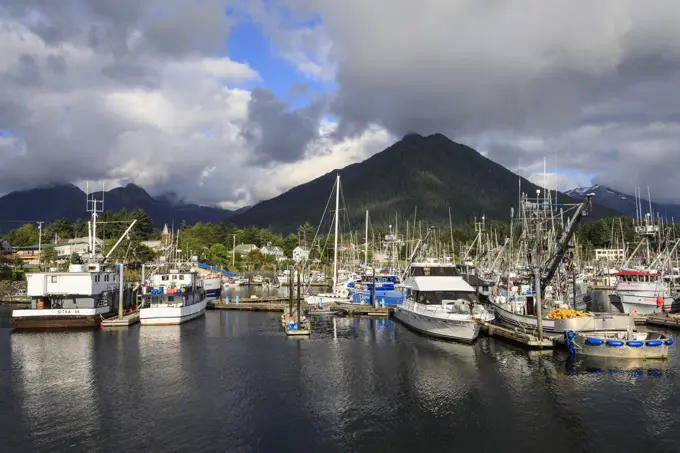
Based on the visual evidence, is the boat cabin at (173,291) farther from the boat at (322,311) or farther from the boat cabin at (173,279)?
the boat at (322,311)

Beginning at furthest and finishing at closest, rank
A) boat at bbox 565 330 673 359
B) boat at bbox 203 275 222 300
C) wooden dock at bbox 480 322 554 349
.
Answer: boat at bbox 203 275 222 300, wooden dock at bbox 480 322 554 349, boat at bbox 565 330 673 359

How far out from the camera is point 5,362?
4369cm

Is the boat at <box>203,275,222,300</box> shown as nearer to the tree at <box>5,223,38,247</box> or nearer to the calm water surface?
the calm water surface

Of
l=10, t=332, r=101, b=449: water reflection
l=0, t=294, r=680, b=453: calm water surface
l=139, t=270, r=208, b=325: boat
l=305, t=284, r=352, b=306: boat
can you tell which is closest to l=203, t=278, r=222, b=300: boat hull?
l=139, t=270, r=208, b=325: boat

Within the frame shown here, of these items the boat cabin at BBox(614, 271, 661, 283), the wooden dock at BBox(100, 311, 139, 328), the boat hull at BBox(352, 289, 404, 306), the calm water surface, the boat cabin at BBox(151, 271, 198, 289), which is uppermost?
the boat cabin at BBox(151, 271, 198, 289)

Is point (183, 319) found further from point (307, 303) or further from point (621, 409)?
point (621, 409)

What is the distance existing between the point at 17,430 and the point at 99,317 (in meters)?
37.6

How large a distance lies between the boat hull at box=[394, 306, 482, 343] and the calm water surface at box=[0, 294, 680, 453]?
127 centimetres

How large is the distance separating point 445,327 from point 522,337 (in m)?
7.91

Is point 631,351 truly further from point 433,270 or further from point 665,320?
point 433,270

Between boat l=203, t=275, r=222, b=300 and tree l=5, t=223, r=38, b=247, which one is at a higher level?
tree l=5, t=223, r=38, b=247

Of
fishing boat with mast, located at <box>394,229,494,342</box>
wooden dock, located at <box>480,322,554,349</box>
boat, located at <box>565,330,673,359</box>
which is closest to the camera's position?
boat, located at <box>565,330,673,359</box>

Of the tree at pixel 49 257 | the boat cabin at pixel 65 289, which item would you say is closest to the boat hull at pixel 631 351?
the boat cabin at pixel 65 289

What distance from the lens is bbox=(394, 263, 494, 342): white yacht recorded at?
49.2 metres
